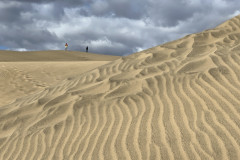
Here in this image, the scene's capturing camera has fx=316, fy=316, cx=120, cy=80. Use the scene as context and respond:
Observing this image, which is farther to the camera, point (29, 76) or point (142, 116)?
point (29, 76)

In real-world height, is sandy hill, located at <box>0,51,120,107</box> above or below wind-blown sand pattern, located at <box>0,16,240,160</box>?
below

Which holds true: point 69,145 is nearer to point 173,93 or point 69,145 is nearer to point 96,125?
point 96,125

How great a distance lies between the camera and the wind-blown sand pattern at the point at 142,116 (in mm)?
3668

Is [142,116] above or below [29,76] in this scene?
above

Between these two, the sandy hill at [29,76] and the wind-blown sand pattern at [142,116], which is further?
the sandy hill at [29,76]

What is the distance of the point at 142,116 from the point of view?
175 inches

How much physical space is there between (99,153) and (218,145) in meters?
1.37

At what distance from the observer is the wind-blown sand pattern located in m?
3.67

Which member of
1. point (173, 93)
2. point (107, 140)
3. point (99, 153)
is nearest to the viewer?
point (99, 153)

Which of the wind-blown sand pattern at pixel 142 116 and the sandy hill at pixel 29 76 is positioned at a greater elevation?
the wind-blown sand pattern at pixel 142 116

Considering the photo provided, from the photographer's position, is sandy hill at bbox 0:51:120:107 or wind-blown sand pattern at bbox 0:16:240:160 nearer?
wind-blown sand pattern at bbox 0:16:240:160

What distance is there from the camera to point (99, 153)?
3770 mm

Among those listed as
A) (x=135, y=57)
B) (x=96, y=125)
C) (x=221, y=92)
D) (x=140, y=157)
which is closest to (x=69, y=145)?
(x=96, y=125)

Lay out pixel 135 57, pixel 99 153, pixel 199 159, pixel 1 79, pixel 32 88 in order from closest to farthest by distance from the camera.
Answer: pixel 199 159, pixel 99 153, pixel 135 57, pixel 32 88, pixel 1 79
